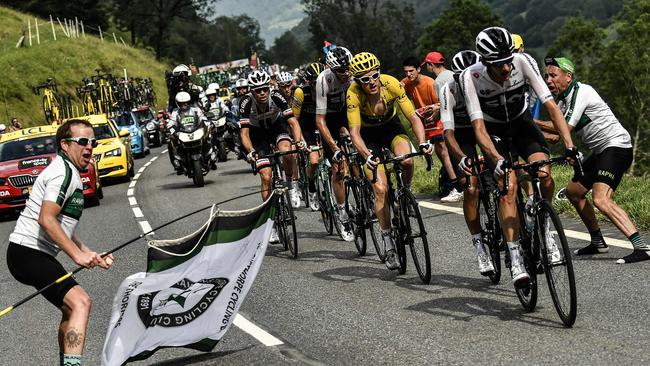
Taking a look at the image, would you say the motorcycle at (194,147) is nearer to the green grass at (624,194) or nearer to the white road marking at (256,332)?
Result: the green grass at (624,194)

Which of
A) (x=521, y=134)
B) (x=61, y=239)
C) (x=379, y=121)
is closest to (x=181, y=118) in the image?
(x=379, y=121)

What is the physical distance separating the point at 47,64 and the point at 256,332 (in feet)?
189

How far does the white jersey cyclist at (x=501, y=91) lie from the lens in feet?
26.1

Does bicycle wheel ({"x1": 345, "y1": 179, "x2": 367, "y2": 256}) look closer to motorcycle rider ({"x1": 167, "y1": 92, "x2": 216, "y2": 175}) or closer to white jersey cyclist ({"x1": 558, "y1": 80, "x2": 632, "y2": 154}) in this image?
white jersey cyclist ({"x1": 558, "y1": 80, "x2": 632, "y2": 154})

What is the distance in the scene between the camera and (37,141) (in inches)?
873

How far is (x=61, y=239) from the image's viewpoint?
6.36 metres

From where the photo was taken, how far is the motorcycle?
22844 millimetres

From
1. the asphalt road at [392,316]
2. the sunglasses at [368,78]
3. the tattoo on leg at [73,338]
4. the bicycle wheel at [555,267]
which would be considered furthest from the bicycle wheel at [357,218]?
the tattoo on leg at [73,338]

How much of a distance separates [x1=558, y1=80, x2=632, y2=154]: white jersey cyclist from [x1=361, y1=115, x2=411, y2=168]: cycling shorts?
173 centimetres

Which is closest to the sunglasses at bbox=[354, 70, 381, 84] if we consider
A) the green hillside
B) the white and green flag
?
the white and green flag

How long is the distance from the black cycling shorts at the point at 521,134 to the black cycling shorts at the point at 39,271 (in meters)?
3.68

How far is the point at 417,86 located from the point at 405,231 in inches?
231

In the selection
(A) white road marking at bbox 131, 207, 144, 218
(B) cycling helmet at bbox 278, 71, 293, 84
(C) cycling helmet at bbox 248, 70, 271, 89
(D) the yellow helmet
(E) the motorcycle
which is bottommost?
(A) white road marking at bbox 131, 207, 144, 218

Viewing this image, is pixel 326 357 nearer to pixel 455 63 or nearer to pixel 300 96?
pixel 455 63
